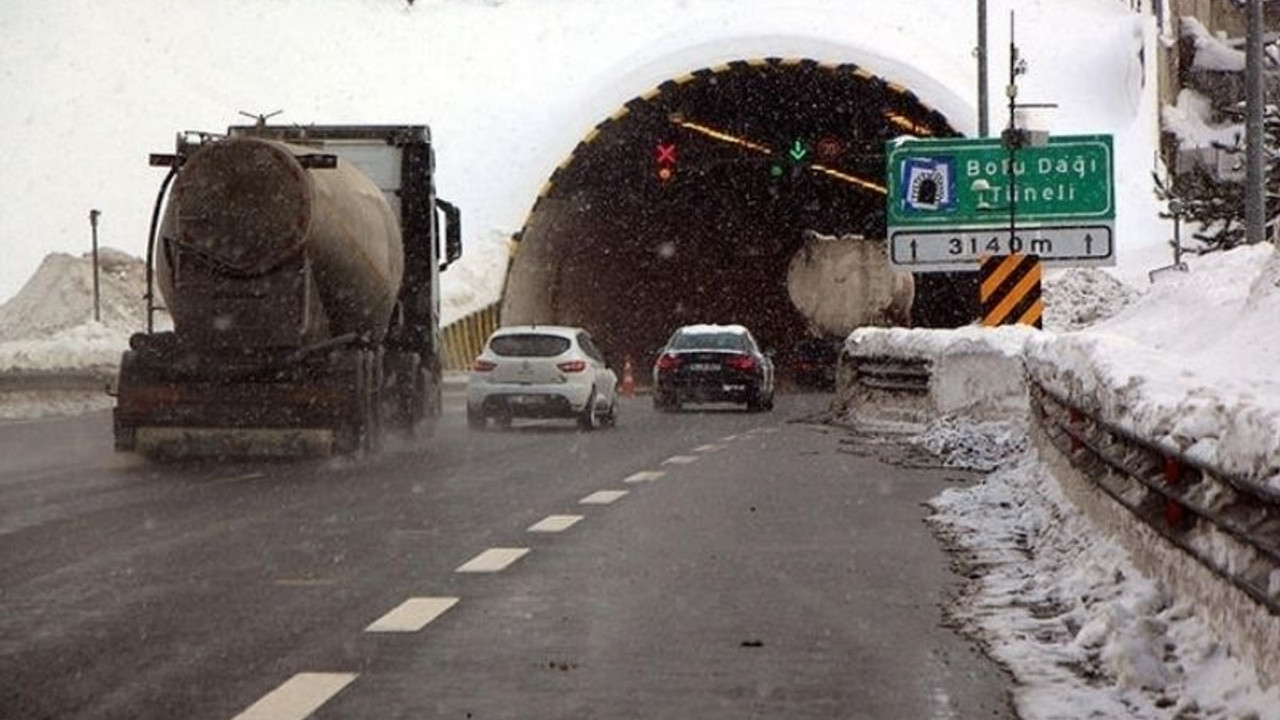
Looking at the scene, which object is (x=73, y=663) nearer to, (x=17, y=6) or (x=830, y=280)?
(x=830, y=280)

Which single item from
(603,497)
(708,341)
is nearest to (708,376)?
(708,341)

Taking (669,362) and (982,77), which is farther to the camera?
(982,77)

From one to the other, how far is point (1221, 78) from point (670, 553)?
7917 cm

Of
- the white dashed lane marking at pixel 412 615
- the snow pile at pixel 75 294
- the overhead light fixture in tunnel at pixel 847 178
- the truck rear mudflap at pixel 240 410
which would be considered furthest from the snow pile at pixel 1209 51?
the white dashed lane marking at pixel 412 615

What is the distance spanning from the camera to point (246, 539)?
44.0 feet

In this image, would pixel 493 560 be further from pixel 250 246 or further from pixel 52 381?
pixel 52 381

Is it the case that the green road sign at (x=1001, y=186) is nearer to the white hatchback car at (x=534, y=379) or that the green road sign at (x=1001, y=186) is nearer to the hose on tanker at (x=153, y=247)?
the white hatchback car at (x=534, y=379)

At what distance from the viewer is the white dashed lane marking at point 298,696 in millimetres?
7340

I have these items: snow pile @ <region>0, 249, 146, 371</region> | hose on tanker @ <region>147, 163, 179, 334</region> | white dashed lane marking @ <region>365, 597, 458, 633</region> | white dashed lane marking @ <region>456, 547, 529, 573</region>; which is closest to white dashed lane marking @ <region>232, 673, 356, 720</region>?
white dashed lane marking @ <region>365, 597, 458, 633</region>

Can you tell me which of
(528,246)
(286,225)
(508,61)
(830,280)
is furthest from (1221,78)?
(286,225)

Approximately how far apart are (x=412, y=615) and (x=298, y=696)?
2.14m

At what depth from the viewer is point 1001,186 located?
118 feet

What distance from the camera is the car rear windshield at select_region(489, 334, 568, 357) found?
29375 millimetres

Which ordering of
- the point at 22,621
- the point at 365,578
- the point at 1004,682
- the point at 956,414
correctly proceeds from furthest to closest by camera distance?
the point at 956,414 < the point at 365,578 < the point at 22,621 < the point at 1004,682
